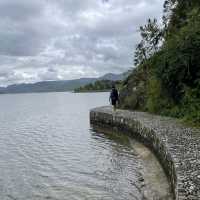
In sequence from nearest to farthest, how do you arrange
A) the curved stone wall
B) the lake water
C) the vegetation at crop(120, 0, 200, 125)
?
the curved stone wall, the lake water, the vegetation at crop(120, 0, 200, 125)

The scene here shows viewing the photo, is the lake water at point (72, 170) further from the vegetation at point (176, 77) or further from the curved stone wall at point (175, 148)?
the vegetation at point (176, 77)

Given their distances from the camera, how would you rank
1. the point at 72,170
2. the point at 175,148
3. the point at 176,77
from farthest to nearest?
the point at 176,77 < the point at 72,170 < the point at 175,148

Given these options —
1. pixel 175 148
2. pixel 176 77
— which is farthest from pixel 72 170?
pixel 176 77

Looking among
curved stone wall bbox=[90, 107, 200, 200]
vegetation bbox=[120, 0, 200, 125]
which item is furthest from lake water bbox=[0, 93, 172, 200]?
vegetation bbox=[120, 0, 200, 125]


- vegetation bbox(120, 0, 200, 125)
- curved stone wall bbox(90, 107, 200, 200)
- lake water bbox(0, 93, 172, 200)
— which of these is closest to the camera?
curved stone wall bbox(90, 107, 200, 200)

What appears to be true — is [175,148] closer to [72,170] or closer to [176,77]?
[72,170]

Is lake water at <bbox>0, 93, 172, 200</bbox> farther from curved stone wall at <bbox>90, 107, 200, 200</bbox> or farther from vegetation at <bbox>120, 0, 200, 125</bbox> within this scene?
vegetation at <bbox>120, 0, 200, 125</bbox>

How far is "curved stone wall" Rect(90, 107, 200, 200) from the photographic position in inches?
365

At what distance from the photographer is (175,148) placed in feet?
45.0

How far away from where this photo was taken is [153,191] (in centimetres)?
1286

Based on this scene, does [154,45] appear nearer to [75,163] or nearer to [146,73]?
[146,73]

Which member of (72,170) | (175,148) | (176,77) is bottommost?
(72,170)

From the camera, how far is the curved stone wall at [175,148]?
30.4ft

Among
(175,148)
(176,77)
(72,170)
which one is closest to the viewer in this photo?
(175,148)
